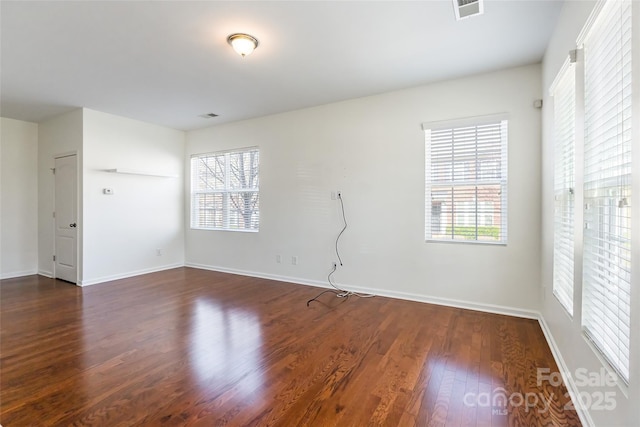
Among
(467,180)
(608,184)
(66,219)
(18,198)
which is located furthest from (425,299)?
(18,198)

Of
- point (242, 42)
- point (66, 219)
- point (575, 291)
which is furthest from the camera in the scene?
point (66, 219)

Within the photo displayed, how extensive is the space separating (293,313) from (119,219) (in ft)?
11.9

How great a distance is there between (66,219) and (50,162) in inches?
43.9

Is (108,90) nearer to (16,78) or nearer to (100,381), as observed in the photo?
(16,78)

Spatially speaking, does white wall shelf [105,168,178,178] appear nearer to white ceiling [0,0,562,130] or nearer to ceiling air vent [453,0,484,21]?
white ceiling [0,0,562,130]

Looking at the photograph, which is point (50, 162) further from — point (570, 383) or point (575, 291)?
point (570, 383)

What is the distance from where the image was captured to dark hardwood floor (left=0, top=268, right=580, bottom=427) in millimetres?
1726

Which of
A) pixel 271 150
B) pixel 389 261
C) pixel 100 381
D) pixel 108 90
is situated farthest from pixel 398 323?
pixel 108 90

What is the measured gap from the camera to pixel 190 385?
199 cm

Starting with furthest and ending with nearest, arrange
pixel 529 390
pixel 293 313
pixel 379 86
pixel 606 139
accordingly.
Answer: pixel 379 86 → pixel 293 313 → pixel 529 390 → pixel 606 139

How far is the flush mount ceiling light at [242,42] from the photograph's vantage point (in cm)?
262

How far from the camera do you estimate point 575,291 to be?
1.88 metres

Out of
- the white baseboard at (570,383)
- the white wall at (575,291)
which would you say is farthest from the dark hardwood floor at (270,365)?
the white wall at (575,291)

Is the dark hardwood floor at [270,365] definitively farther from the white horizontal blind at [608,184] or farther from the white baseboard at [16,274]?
the white baseboard at [16,274]
